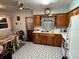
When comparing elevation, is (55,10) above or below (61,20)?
above

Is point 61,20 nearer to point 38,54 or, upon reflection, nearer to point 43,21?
point 43,21

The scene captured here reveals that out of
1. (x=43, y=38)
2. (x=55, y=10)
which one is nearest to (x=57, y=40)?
(x=43, y=38)

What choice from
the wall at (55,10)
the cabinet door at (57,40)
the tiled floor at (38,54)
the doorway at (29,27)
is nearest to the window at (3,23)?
the doorway at (29,27)

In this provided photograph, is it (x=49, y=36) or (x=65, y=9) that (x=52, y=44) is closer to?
(x=49, y=36)

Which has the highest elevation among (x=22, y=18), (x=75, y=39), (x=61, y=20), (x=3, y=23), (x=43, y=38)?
(x=22, y=18)

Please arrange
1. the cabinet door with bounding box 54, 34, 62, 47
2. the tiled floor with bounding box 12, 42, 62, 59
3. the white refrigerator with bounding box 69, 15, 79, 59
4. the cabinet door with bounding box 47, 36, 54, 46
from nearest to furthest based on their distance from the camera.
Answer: the white refrigerator with bounding box 69, 15, 79, 59 < the tiled floor with bounding box 12, 42, 62, 59 < the cabinet door with bounding box 54, 34, 62, 47 < the cabinet door with bounding box 47, 36, 54, 46

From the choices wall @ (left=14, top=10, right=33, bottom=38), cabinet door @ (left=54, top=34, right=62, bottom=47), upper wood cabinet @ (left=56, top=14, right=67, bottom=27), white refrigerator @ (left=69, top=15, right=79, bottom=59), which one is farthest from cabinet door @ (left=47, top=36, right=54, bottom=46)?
white refrigerator @ (left=69, top=15, right=79, bottom=59)

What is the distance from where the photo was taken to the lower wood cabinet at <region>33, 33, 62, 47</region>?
16.8 feet

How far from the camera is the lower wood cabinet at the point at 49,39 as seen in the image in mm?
5113

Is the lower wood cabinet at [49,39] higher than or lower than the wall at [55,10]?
lower

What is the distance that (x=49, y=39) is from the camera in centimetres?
534

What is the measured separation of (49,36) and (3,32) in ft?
12.2

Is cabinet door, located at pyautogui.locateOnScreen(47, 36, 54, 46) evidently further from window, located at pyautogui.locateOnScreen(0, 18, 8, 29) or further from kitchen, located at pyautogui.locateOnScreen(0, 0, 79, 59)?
window, located at pyautogui.locateOnScreen(0, 18, 8, 29)

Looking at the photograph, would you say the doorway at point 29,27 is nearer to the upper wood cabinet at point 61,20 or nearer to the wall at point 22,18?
the wall at point 22,18
